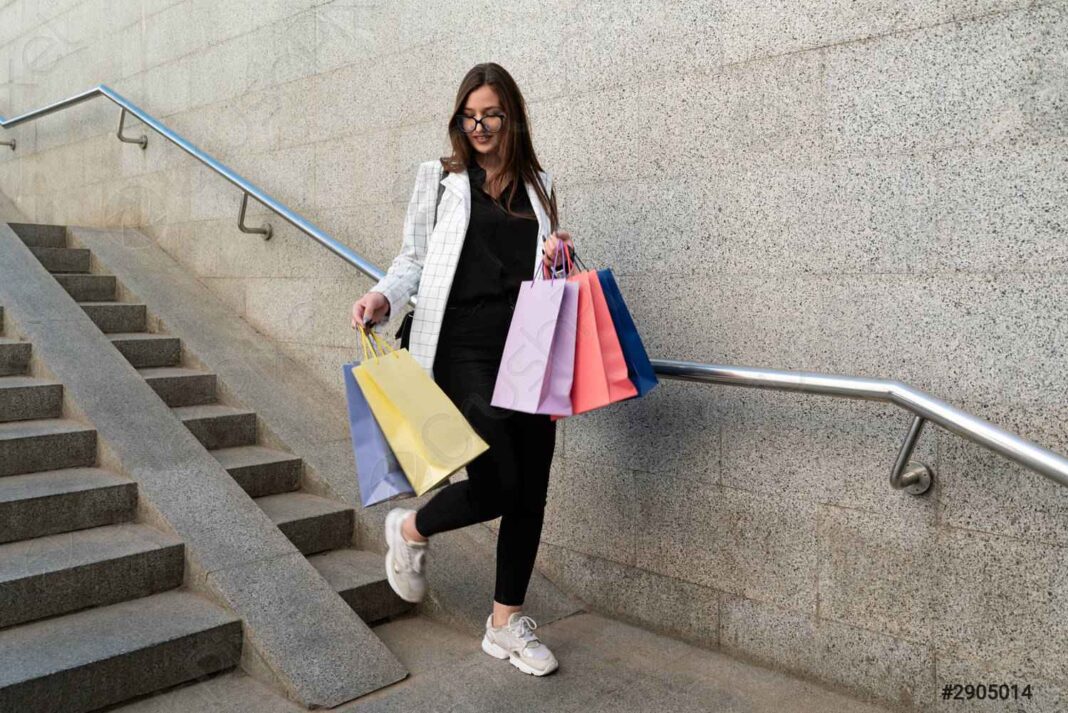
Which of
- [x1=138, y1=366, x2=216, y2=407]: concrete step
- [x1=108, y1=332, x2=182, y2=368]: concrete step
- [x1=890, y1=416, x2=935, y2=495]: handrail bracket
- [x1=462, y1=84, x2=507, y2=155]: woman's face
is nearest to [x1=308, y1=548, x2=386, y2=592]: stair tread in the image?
[x1=138, y1=366, x2=216, y2=407]: concrete step

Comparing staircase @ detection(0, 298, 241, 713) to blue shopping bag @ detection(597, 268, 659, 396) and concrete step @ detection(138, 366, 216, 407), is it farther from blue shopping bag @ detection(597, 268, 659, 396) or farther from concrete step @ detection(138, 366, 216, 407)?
blue shopping bag @ detection(597, 268, 659, 396)

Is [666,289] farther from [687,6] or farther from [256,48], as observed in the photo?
[256,48]

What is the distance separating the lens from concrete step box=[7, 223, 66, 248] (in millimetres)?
5273

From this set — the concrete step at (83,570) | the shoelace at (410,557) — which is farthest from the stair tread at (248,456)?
the shoelace at (410,557)

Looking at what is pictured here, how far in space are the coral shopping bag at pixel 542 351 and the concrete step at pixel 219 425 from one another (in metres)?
1.96

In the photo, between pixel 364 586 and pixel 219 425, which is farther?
pixel 219 425

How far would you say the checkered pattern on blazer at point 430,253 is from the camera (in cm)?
263

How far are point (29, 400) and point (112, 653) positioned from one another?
1.61 meters

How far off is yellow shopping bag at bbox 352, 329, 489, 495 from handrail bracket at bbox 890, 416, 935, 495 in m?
1.10

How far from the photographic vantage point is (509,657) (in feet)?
9.14

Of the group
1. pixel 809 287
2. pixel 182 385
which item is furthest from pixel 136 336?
pixel 809 287

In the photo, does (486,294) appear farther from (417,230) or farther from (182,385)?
(182,385)

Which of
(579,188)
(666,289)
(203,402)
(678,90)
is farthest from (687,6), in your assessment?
(203,402)

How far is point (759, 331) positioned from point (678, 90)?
0.87 m
